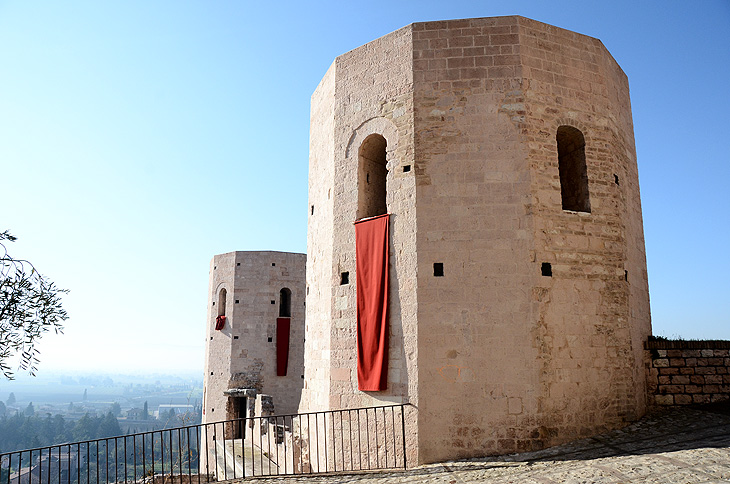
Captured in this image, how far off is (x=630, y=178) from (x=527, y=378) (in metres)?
5.22

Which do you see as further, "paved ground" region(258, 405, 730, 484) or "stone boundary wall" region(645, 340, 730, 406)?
"stone boundary wall" region(645, 340, 730, 406)

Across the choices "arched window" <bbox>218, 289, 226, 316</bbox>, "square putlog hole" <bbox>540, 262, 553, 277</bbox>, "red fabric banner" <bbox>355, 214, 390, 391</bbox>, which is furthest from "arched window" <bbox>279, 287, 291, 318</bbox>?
"square putlog hole" <bbox>540, 262, 553, 277</bbox>

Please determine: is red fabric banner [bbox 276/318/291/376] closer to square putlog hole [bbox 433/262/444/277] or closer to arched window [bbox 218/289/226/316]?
arched window [bbox 218/289/226/316]

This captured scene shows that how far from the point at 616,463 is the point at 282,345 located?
1737cm

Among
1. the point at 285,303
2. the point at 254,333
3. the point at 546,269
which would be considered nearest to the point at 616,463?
the point at 546,269

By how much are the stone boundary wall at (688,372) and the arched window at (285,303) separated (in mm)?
15947

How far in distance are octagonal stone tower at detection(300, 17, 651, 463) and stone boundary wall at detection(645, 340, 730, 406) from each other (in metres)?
0.41

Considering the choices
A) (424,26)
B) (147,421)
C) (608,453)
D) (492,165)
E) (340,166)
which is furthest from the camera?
(147,421)

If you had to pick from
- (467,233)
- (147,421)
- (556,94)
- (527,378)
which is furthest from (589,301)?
(147,421)

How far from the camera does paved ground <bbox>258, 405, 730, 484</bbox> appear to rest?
6484mm

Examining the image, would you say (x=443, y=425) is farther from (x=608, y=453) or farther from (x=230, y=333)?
(x=230, y=333)

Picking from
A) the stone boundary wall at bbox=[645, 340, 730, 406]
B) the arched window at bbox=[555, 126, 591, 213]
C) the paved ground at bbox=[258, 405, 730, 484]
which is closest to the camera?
the paved ground at bbox=[258, 405, 730, 484]

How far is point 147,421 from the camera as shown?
12656 centimetres

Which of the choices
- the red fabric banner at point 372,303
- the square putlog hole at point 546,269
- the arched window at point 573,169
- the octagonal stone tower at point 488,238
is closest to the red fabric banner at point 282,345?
the octagonal stone tower at point 488,238
